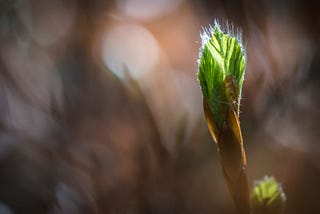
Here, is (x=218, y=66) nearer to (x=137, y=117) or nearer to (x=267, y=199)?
(x=267, y=199)

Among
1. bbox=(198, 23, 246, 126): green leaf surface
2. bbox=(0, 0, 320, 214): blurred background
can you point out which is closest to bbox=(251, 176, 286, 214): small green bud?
bbox=(198, 23, 246, 126): green leaf surface

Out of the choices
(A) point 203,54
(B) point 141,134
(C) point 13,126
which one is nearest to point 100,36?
(C) point 13,126

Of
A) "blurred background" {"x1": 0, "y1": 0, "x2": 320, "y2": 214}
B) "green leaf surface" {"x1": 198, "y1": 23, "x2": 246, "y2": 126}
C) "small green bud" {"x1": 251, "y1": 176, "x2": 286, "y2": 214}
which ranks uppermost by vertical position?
"blurred background" {"x1": 0, "y1": 0, "x2": 320, "y2": 214}

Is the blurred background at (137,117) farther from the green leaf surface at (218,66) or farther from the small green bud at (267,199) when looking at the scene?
the green leaf surface at (218,66)

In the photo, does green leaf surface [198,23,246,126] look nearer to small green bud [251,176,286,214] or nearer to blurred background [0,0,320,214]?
small green bud [251,176,286,214]

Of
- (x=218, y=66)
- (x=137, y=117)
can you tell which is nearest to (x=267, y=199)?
(x=218, y=66)

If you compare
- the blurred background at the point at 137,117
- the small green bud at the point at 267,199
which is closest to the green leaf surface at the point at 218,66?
the small green bud at the point at 267,199

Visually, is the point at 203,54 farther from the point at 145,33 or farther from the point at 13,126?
the point at 145,33
